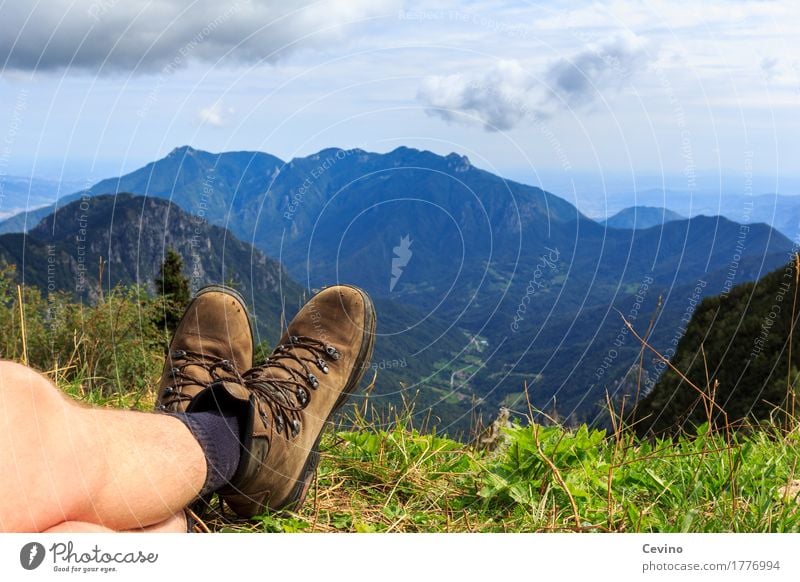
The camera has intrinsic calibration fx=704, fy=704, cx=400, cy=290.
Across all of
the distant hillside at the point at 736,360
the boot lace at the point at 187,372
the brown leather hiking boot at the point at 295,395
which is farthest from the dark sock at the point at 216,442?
the distant hillside at the point at 736,360

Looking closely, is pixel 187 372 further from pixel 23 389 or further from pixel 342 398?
pixel 23 389

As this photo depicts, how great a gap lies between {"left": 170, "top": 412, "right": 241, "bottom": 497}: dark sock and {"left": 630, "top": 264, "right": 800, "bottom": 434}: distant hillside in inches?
188

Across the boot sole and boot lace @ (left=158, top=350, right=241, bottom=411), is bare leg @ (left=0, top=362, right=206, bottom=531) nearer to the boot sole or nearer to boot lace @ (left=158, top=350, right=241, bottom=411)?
the boot sole

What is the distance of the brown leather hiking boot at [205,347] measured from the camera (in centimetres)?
371

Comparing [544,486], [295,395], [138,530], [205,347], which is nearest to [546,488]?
[544,486]

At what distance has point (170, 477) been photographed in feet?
8.54

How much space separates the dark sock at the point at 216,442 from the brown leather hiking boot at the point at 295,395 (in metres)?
0.04

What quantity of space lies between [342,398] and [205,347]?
34.8 inches

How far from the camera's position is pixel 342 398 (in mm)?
3980
